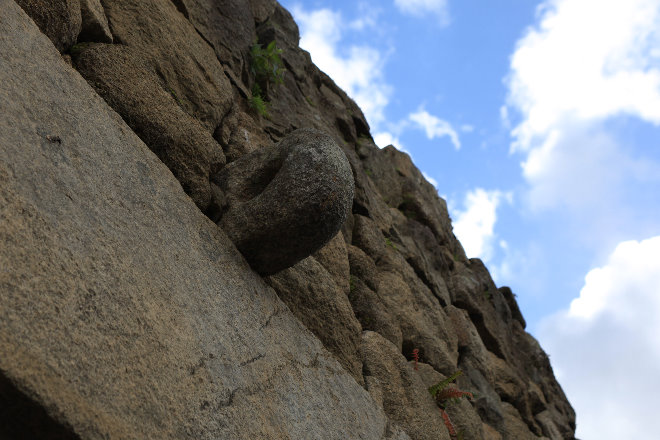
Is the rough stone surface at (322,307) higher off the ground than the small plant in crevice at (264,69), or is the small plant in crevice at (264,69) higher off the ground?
the small plant in crevice at (264,69)

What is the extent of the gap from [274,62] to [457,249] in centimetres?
392

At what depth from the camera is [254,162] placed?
3.12m

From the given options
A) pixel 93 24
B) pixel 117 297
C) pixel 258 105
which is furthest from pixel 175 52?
pixel 117 297

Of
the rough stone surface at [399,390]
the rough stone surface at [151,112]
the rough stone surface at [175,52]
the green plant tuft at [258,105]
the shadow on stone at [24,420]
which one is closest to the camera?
the shadow on stone at [24,420]

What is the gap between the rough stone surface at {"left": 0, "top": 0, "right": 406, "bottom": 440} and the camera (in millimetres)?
1662

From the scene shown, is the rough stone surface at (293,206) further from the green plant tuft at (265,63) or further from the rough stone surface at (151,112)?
the green plant tuft at (265,63)

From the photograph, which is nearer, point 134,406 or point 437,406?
point 134,406

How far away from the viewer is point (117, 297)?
6.51 ft

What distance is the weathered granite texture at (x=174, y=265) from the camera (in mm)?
1732

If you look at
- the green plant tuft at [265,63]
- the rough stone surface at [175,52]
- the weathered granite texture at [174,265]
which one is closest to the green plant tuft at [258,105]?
the weathered granite texture at [174,265]

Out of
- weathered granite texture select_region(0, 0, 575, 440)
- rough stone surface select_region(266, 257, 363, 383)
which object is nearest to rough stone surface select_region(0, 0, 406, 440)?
weathered granite texture select_region(0, 0, 575, 440)

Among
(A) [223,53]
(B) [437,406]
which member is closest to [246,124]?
(A) [223,53]

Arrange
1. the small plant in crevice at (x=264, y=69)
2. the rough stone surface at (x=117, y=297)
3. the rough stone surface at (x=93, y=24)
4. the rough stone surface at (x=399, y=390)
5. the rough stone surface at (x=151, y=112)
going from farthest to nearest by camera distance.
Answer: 1. the small plant in crevice at (x=264, y=69)
2. the rough stone surface at (x=399, y=390)
3. the rough stone surface at (x=93, y=24)
4. the rough stone surface at (x=151, y=112)
5. the rough stone surface at (x=117, y=297)

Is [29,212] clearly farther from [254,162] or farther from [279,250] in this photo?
[254,162]
